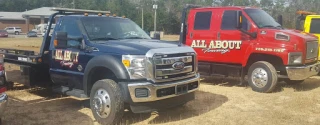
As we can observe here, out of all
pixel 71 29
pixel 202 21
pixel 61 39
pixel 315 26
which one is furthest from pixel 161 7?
pixel 61 39

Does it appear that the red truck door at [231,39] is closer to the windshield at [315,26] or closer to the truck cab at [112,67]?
the truck cab at [112,67]

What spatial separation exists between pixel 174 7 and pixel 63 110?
7535cm

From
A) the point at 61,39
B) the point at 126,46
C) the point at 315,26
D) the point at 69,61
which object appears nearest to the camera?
the point at 126,46

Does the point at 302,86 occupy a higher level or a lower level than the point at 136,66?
lower

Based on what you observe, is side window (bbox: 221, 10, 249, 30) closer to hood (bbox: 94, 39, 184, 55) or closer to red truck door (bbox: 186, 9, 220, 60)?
red truck door (bbox: 186, 9, 220, 60)

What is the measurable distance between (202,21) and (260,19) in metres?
1.59

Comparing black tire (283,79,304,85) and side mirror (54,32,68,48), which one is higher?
side mirror (54,32,68,48)

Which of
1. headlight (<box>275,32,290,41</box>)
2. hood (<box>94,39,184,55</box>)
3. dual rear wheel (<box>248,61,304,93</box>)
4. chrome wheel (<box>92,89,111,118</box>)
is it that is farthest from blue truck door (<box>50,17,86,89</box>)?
headlight (<box>275,32,290,41</box>)

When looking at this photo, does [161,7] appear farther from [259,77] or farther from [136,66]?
[136,66]

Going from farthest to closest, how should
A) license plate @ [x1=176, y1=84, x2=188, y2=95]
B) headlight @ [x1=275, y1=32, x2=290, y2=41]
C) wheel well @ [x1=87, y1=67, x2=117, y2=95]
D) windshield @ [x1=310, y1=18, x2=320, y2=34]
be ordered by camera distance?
windshield @ [x1=310, y1=18, x2=320, y2=34]
headlight @ [x1=275, y1=32, x2=290, y2=41]
wheel well @ [x1=87, y1=67, x2=117, y2=95]
license plate @ [x1=176, y1=84, x2=188, y2=95]

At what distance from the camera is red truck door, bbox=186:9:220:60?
9.05 meters

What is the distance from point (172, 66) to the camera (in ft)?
17.5

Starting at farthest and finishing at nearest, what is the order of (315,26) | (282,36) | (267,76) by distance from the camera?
(315,26) < (267,76) < (282,36)

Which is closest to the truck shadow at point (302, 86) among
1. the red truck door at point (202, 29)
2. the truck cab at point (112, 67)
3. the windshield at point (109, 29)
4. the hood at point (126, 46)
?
the red truck door at point (202, 29)
